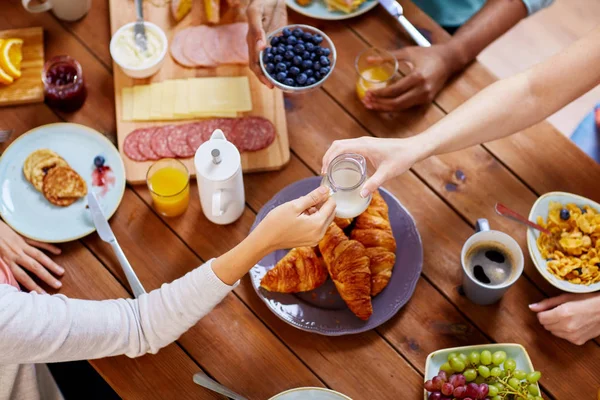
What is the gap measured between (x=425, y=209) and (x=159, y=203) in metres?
0.66

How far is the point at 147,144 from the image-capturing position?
1.74 meters

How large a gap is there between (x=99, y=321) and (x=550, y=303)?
1009 millimetres

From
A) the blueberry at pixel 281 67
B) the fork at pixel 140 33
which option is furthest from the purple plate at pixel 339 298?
the fork at pixel 140 33

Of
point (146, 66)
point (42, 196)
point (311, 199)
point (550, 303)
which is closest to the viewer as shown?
point (311, 199)

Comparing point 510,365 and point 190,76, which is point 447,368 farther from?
point 190,76

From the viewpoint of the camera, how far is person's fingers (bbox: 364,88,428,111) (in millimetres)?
1780

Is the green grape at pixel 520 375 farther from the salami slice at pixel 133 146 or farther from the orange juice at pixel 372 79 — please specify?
the salami slice at pixel 133 146

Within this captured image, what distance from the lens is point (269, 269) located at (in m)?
1.60

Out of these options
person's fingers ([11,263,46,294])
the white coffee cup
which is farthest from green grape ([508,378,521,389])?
the white coffee cup

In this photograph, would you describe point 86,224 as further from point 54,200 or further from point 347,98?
point 347,98

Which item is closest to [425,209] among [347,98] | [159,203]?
[347,98]

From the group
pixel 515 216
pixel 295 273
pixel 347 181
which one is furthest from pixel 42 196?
pixel 515 216

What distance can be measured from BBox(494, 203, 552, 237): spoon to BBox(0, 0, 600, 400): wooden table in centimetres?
4

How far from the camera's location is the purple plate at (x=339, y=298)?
1547 millimetres
